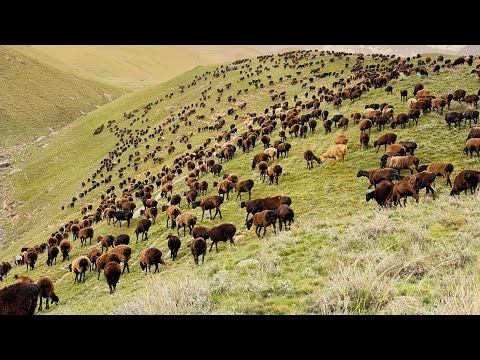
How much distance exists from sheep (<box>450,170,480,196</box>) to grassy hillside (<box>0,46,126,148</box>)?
96498 millimetres

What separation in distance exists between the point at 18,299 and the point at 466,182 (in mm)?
17136

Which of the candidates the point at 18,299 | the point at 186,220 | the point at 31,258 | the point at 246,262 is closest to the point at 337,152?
the point at 186,220

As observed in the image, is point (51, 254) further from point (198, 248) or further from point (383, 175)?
point (383, 175)

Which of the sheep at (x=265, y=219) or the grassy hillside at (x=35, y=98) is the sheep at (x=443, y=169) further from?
the grassy hillside at (x=35, y=98)

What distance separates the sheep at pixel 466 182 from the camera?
1575 centimetres

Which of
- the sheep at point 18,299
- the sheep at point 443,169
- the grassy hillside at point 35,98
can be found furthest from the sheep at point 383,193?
the grassy hillside at point 35,98

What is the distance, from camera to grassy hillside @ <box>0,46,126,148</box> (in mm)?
94206

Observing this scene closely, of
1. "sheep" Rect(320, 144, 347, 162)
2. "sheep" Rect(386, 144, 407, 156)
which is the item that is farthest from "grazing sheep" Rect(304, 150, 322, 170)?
"sheep" Rect(386, 144, 407, 156)

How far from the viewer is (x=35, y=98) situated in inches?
4222

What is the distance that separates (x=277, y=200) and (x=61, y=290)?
45.9 ft

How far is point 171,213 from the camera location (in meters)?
24.5

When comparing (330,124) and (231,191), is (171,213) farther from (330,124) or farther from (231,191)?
(330,124)

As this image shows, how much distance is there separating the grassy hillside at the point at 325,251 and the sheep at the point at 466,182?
414 mm

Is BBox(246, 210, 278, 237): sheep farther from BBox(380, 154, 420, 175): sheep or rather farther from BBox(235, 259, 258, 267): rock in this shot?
BBox(380, 154, 420, 175): sheep
